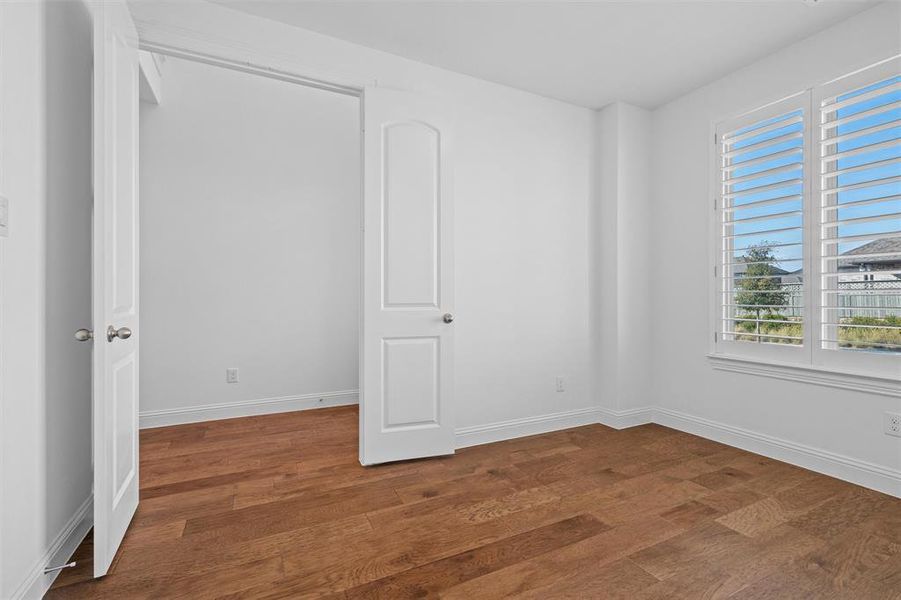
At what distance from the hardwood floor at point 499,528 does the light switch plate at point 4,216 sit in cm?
126

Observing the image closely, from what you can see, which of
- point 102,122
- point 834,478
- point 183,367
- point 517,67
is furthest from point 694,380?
point 183,367

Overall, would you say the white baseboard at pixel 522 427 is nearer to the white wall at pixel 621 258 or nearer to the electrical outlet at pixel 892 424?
the white wall at pixel 621 258

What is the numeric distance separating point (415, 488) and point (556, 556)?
35.9 inches

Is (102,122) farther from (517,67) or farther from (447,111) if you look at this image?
(517,67)

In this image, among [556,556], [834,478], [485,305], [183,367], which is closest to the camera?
[556,556]

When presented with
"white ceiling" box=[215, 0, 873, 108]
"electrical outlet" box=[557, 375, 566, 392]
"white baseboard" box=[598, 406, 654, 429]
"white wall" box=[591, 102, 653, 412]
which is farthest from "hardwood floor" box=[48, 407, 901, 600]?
"white ceiling" box=[215, 0, 873, 108]

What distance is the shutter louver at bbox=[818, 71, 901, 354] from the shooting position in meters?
2.44

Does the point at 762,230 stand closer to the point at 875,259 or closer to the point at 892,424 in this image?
the point at 875,259

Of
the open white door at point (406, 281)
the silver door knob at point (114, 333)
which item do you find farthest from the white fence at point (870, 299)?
the silver door knob at point (114, 333)

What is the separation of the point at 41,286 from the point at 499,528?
6.88 feet

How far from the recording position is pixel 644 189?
3844 mm

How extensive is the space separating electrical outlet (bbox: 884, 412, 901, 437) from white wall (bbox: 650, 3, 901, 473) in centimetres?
3

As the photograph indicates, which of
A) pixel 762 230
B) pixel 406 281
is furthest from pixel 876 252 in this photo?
pixel 406 281

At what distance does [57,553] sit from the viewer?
172cm
